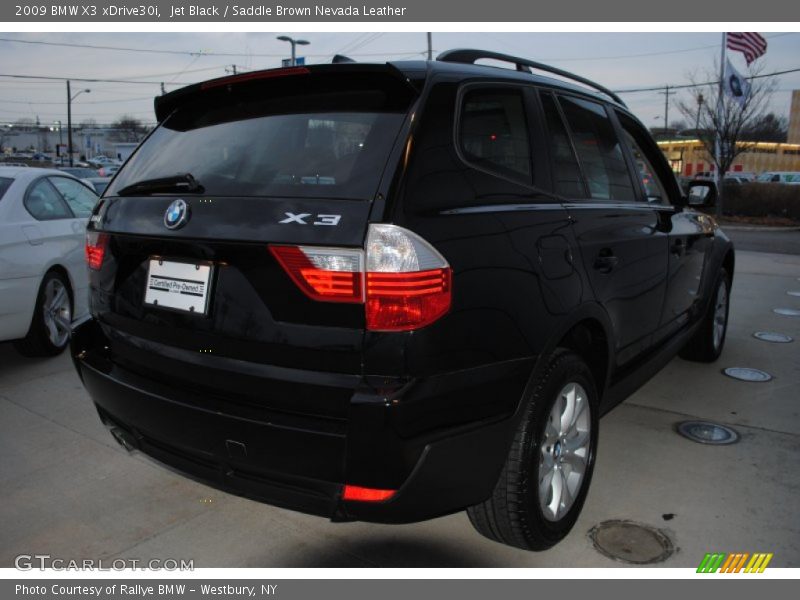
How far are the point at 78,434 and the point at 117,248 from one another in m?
1.79

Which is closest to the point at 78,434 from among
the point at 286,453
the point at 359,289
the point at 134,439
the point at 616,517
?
the point at 134,439

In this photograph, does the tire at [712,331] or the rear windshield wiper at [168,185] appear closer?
the rear windshield wiper at [168,185]

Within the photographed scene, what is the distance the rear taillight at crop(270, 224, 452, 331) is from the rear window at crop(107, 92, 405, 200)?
0.57 feet

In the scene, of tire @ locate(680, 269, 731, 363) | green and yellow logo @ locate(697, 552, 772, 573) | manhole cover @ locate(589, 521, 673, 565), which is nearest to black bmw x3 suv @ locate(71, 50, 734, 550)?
manhole cover @ locate(589, 521, 673, 565)

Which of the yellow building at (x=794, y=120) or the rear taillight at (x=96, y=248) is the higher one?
the yellow building at (x=794, y=120)

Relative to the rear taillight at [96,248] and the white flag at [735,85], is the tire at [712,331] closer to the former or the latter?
the rear taillight at [96,248]

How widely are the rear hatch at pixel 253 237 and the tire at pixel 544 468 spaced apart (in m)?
0.72

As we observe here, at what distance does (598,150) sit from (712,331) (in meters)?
2.51

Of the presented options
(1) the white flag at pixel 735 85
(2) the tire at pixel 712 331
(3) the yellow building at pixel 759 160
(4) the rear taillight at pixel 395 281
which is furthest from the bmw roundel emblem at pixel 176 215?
(3) the yellow building at pixel 759 160

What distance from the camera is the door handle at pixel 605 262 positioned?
2.76 meters

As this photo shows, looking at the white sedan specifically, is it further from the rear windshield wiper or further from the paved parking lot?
the rear windshield wiper

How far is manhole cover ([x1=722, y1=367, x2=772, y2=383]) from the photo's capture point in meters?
4.85

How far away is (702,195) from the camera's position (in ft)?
14.4

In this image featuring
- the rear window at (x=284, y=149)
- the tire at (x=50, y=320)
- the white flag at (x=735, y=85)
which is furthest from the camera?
the white flag at (x=735, y=85)
